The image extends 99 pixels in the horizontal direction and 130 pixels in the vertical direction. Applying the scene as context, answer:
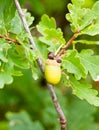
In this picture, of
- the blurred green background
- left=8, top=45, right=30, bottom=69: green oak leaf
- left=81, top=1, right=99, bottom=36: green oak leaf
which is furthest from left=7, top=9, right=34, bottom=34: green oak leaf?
the blurred green background

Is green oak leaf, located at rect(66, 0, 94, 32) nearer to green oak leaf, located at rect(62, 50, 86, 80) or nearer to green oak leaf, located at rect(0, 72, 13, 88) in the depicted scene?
green oak leaf, located at rect(62, 50, 86, 80)

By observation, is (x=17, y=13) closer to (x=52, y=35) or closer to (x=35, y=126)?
(x=52, y=35)

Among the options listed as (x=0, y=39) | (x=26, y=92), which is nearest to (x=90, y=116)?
(x=26, y=92)

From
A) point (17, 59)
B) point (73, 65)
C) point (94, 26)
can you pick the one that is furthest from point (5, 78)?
point (94, 26)

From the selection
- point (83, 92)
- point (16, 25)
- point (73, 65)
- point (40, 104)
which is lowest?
point (40, 104)

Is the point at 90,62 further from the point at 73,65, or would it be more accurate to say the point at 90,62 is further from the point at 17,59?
the point at 17,59
